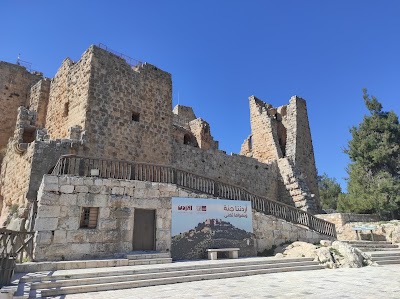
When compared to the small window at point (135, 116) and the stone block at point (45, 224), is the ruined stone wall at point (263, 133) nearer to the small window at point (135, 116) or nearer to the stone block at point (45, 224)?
the small window at point (135, 116)

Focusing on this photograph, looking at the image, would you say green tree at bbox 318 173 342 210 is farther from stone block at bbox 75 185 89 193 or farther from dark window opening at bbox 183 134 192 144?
stone block at bbox 75 185 89 193

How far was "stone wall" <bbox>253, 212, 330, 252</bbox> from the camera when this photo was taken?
40.4 feet

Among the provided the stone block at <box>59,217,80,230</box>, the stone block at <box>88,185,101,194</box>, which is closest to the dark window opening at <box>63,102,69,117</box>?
the stone block at <box>88,185,101,194</box>

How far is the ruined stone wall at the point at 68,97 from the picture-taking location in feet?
45.8

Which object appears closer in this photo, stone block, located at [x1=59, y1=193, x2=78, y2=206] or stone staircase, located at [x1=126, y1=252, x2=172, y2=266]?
stone staircase, located at [x1=126, y1=252, x2=172, y2=266]

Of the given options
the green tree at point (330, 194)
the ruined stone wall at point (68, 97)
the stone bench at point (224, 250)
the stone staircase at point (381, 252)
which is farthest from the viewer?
the green tree at point (330, 194)

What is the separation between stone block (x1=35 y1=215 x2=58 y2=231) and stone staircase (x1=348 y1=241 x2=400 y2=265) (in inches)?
435

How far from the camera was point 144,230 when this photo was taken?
1045 cm

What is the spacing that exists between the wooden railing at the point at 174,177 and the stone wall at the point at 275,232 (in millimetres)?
367

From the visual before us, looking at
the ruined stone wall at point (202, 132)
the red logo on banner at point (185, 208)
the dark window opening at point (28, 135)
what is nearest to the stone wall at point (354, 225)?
the ruined stone wall at point (202, 132)

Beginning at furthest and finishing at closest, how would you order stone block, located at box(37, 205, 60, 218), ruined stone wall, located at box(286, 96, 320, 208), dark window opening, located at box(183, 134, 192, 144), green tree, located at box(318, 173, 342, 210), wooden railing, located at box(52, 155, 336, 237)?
green tree, located at box(318, 173, 342, 210), dark window opening, located at box(183, 134, 192, 144), ruined stone wall, located at box(286, 96, 320, 208), wooden railing, located at box(52, 155, 336, 237), stone block, located at box(37, 205, 60, 218)

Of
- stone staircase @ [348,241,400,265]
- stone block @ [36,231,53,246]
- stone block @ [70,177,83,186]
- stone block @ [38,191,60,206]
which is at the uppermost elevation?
stone block @ [70,177,83,186]

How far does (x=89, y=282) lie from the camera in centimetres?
696

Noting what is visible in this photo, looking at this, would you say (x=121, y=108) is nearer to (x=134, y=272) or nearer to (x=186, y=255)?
(x=186, y=255)
